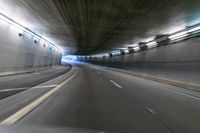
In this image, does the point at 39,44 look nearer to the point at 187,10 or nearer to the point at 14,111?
the point at 187,10

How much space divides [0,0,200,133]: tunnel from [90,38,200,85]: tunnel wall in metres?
0.07

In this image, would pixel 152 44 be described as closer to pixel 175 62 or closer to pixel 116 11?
pixel 175 62

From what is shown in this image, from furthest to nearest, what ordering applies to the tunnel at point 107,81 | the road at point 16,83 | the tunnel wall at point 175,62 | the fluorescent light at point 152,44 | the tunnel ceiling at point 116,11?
the fluorescent light at point 152,44, the tunnel wall at point 175,62, the tunnel ceiling at point 116,11, the road at point 16,83, the tunnel at point 107,81

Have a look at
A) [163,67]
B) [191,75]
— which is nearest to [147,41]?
[163,67]

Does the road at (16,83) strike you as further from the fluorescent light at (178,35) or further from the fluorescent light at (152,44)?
the fluorescent light at (152,44)

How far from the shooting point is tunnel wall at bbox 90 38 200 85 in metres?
15.8

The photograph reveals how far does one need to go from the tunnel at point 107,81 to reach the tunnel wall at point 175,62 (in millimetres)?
66

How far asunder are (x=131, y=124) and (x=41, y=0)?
385 inches

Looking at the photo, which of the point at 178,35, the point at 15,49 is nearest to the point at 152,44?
the point at 178,35

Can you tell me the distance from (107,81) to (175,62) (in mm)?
5781

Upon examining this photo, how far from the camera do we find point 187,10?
512 inches

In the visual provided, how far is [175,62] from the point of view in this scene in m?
19.1

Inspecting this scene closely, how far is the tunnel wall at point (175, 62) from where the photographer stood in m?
15.8

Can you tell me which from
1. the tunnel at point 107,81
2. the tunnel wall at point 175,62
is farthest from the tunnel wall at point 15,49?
the tunnel wall at point 175,62
